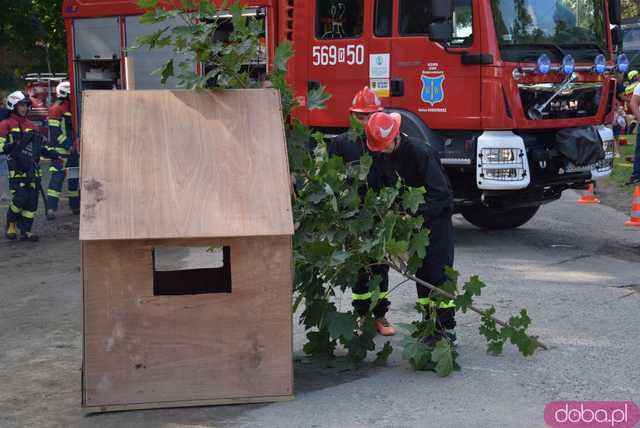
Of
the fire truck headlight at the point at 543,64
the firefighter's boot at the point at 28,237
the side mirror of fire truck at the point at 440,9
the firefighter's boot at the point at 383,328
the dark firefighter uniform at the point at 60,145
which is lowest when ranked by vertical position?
the firefighter's boot at the point at 28,237

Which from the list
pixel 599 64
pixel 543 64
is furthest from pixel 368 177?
pixel 599 64

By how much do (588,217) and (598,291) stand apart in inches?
184

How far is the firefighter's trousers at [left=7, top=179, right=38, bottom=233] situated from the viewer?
11.7m

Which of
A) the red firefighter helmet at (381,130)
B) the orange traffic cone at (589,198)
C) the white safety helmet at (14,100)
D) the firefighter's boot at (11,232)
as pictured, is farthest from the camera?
the orange traffic cone at (589,198)

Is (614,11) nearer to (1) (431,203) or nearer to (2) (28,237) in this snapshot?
(1) (431,203)

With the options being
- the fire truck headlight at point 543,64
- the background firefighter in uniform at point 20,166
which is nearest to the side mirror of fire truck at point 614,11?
the fire truck headlight at point 543,64

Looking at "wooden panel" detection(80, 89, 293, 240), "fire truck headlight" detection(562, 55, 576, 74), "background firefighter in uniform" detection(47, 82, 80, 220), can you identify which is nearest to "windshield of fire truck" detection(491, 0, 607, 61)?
"fire truck headlight" detection(562, 55, 576, 74)

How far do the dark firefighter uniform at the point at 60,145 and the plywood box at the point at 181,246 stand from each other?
8535 mm

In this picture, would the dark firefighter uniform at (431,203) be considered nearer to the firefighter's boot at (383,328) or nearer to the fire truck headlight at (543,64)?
the firefighter's boot at (383,328)

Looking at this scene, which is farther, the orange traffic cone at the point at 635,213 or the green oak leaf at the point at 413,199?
the orange traffic cone at the point at 635,213

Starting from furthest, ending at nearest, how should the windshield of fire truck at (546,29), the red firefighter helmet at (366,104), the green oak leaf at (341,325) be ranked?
the windshield of fire truck at (546,29) → the red firefighter helmet at (366,104) → the green oak leaf at (341,325)

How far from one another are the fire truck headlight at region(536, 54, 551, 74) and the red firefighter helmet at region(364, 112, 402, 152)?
389cm

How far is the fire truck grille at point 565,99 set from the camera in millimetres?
9578

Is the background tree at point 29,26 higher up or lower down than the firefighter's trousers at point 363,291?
higher up
